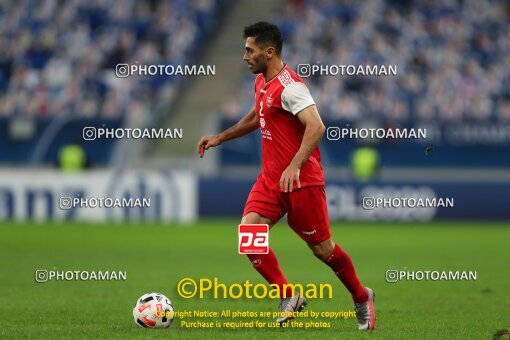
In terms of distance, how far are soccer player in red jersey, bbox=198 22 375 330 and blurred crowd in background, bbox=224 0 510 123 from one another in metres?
15.4

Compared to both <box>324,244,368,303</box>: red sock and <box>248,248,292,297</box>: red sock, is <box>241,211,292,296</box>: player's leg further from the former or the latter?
<box>324,244,368,303</box>: red sock

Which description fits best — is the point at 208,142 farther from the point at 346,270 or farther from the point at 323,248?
the point at 346,270

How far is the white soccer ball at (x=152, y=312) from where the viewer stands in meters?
9.64

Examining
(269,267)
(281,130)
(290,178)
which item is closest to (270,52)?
(281,130)

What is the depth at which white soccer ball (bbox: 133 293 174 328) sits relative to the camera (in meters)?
9.64

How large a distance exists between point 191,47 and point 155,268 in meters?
15.2

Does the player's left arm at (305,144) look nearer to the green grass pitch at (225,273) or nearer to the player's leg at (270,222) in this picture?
the player's leg at (270,222)

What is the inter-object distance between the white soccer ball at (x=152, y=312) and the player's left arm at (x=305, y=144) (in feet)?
4.90

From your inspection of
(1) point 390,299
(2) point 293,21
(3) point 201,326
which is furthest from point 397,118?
(3) point 201,326

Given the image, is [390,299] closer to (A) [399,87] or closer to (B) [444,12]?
(A) [399,87]

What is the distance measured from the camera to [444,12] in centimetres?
3189

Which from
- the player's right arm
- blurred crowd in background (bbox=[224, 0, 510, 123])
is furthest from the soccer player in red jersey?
blurred crowd in background (bbox=[224, 0, 510, 123])

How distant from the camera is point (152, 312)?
9648mm

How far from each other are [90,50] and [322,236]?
20349 mm
